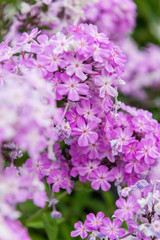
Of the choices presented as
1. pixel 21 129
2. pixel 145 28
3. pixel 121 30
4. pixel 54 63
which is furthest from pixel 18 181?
pixel 145 28

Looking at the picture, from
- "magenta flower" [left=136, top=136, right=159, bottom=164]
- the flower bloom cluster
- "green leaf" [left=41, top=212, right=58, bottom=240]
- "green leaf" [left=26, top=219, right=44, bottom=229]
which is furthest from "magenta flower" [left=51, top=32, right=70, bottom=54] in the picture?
"green leaf" [left=26, top=219, right=44, bottom=229]

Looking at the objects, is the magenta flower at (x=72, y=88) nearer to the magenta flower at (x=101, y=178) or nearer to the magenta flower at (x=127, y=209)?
the magenta flower at (x=101, y=178)

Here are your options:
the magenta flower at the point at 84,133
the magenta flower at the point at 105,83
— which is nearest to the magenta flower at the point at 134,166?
the magenta flower at the point at 84,133

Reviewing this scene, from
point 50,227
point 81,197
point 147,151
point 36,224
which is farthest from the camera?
point 81,197

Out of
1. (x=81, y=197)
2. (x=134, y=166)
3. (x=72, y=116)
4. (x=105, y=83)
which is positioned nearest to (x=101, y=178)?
(x=134, y=166)

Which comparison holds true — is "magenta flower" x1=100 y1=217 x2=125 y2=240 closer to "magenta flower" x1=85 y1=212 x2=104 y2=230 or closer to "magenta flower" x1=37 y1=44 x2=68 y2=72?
"magenta flower" x1=85 y1=212 x2=104 y2=230

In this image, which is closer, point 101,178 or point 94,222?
point 94,222

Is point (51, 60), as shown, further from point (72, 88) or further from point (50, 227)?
point (50, 227)

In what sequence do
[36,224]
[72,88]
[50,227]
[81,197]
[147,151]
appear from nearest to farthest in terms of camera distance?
1. [72,88]
2. [147,151]
3. [50,227]
4. [36,224]
5. [81,197]
